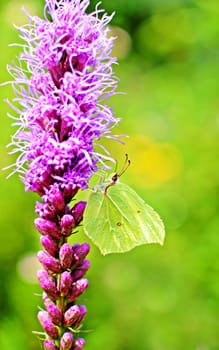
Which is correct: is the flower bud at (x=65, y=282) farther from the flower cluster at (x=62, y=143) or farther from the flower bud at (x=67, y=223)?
the flower bud at (x=67, y=223)

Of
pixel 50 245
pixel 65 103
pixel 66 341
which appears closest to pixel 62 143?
pixel 65 103

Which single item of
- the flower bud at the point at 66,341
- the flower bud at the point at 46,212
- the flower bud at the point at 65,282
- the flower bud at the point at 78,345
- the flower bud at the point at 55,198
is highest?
the flower bud at the point at 55,198

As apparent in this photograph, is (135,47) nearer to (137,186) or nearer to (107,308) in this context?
(137,186)

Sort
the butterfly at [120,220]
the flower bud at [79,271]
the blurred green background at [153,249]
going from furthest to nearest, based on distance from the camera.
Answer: the blurred green background at [153,249], the butterfly at [120,220], the flower bud at [79,271]

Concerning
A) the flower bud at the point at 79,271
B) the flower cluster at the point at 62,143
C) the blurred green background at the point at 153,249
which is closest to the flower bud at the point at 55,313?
the flower cluster at the point at 62,143

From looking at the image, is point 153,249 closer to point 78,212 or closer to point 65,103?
point 78,212

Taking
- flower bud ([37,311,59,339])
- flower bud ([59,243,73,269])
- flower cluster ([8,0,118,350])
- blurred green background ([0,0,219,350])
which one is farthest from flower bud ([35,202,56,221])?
blurred green background ([0,0,219,350])
